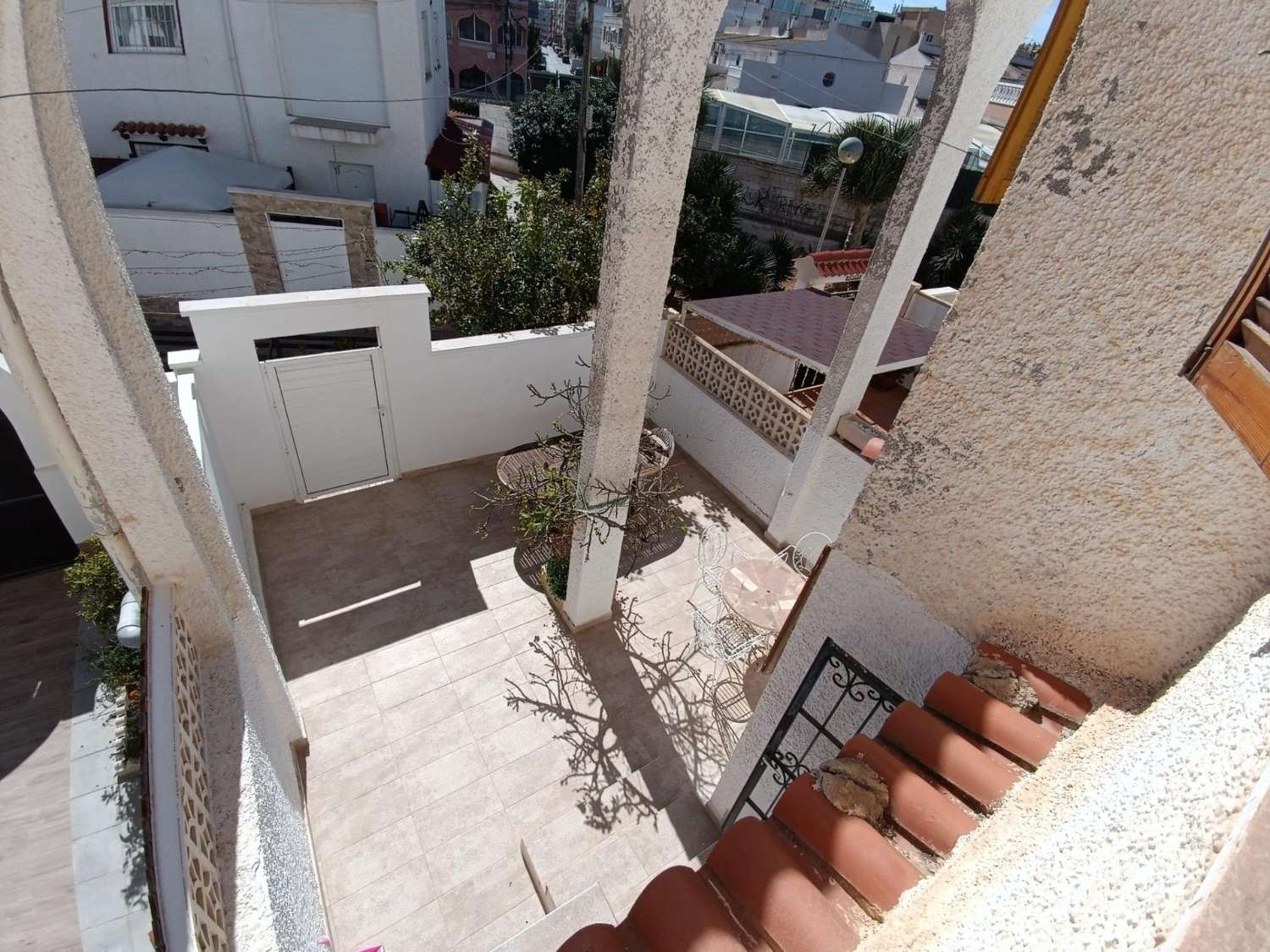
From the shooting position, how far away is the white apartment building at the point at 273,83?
1243cm

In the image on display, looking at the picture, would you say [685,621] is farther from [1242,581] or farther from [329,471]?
[1242,581]

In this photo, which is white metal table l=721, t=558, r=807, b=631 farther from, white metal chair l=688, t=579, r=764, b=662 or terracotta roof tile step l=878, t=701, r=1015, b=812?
terracotta roof tile step l=878, t=701, r=1015, b=812

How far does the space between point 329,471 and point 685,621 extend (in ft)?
16.6

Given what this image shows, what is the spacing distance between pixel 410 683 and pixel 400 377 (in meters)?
3.82

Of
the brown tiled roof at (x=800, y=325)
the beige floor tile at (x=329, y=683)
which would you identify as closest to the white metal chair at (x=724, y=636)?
the beige floor tile at (x=329, y=683)

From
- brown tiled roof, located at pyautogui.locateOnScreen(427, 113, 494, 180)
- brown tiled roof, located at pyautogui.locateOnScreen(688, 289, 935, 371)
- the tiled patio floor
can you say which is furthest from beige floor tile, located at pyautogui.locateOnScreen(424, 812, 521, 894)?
brown tiled roof, located at pyautogui.locateOnScreen(427, 113, 494, 180)

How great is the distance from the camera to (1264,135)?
1669mm

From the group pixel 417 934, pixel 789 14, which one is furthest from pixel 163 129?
pixel 789 14

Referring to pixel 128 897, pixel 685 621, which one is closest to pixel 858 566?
pixel 685 621

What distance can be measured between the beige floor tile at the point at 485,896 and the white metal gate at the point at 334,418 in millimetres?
5303

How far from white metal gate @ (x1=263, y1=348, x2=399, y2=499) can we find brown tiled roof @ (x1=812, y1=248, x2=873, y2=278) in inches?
378

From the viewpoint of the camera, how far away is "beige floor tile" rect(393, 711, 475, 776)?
5.58m

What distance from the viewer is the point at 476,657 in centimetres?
657

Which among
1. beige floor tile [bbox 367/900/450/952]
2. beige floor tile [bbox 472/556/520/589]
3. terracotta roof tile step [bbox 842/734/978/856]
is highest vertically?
terracotta roof tile step [bbox 842/734/978/856]
